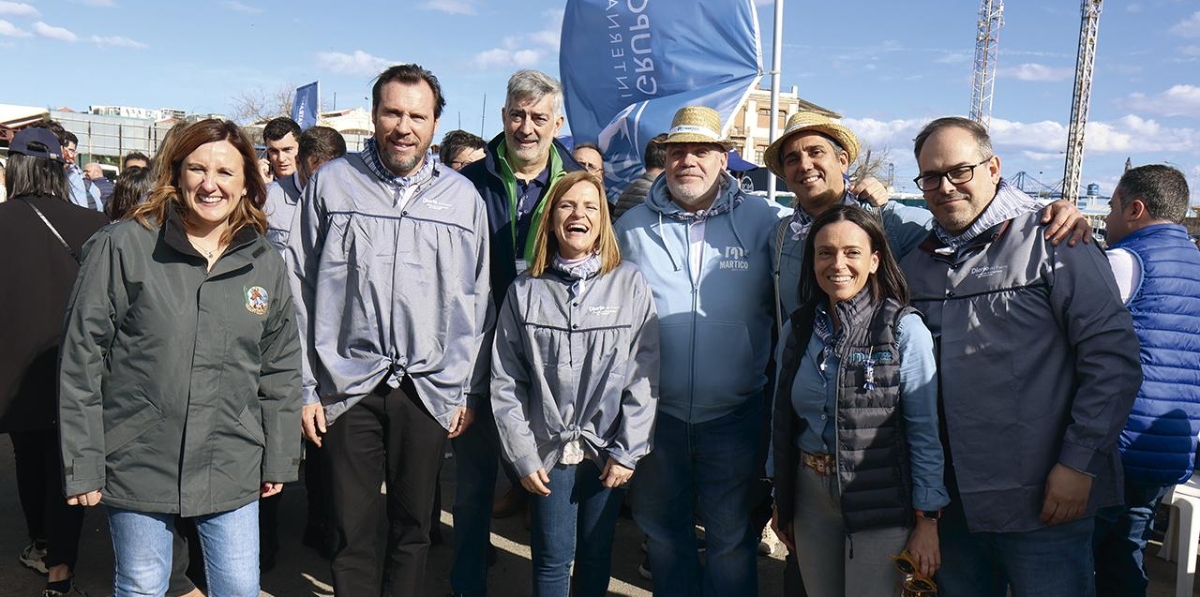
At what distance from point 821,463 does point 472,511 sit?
1727 mm

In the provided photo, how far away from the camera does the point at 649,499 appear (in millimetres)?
3244

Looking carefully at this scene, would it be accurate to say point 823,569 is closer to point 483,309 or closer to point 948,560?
point 948,560

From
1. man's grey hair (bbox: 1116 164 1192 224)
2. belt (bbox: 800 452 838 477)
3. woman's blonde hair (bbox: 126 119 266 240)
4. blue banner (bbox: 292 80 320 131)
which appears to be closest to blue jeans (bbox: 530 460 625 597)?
belt (bbox: 800 452 838 477)

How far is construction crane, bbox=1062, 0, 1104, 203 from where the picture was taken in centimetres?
4953

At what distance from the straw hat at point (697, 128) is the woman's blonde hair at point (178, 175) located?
1.62m

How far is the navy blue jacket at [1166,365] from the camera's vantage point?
11.1 feet

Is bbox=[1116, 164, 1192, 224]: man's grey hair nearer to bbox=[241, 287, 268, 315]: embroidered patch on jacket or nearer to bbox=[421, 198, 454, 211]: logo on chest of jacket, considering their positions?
bbox=[421, 198, 454, 211]: logo on chest of jacket

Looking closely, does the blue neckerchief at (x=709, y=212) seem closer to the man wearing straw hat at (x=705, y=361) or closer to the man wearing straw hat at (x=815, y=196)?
the man wearing straw hat at (x=705, y=361)

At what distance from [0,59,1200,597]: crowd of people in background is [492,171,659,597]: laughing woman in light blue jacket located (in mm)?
11

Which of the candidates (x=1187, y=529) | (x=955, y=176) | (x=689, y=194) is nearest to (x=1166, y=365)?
(x=1187, y=529)

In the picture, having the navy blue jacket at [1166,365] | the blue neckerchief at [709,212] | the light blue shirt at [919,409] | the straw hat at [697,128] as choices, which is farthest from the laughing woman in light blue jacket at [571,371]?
the navy blue jacket at [1166,365]

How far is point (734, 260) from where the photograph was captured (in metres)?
3.18

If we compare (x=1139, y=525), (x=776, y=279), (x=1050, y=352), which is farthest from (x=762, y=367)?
(x=1139, y=525)

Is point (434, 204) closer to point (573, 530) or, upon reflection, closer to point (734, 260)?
point (734, 260)
